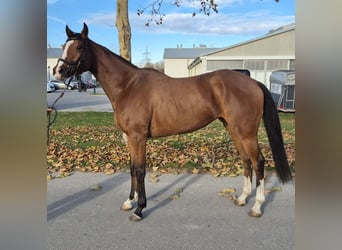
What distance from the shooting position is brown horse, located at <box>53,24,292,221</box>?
3475 mm

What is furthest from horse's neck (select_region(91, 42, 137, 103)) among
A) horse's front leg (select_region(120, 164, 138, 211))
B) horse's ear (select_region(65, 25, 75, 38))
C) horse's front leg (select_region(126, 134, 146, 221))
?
horse's front leg (select_region(120, 164, 138, 211))

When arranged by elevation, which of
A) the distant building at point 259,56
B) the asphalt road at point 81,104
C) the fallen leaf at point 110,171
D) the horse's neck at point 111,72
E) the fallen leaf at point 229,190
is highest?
the distant building at point 259,56

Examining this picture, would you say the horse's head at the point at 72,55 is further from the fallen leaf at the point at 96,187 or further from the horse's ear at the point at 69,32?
the fallen leaf at the point at 96,187

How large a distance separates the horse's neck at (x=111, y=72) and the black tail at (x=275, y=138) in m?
1.61

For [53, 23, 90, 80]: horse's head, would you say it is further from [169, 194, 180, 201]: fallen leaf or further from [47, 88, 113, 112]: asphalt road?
[47, 88, 113, 112]: asphalt road

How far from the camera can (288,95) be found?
40.5 feet

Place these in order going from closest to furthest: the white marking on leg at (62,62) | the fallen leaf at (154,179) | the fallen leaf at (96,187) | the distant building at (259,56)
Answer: the white marking on leg at (62,62), the fallen leaf at (96,187), the fallen leaf at (154,179), the distant building at (259,56)

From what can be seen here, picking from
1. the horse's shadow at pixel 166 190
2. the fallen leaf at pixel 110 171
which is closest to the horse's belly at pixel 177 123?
the horse's shadow at pixel 166 190

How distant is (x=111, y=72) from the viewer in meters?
3.56

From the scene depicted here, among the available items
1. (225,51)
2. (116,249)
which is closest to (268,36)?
(225,51)

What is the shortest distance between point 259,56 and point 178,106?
2365cm

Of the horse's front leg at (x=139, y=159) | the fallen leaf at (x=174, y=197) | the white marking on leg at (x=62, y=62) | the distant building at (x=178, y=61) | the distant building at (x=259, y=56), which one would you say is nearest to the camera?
the white marking on leg at (x=62, y=62)

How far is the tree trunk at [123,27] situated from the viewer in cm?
686

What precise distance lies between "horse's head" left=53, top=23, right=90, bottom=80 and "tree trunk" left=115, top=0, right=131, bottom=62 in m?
3.63
